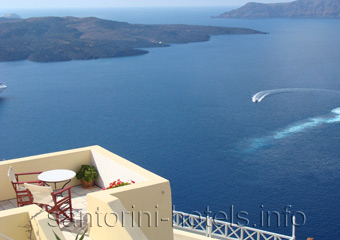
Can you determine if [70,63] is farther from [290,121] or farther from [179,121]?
[290,121]

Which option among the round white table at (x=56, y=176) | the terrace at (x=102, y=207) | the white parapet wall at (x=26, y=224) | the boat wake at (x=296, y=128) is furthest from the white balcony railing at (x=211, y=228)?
the boat wake at (x=296, y=128)

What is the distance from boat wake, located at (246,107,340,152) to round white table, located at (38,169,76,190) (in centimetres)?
3211

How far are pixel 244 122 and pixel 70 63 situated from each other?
164 feet

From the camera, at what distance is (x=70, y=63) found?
→ 287 ft

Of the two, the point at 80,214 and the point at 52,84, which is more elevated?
the point at 80,214

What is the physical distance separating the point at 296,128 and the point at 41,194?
131 ft

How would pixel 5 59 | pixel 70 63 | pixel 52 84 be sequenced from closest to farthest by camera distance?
pixel 52 84
pixel 70 63
pixel 5 59

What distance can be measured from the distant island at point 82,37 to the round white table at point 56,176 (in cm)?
8633

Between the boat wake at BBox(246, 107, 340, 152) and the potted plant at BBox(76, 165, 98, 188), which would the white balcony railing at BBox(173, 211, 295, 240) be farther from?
the boat wake at BBox(246, 107, 340, 152)

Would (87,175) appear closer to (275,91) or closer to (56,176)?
(56,176)

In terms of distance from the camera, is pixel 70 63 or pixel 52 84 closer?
pixel 52 84

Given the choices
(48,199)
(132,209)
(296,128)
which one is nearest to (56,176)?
(48,199)

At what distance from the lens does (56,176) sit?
304 inches

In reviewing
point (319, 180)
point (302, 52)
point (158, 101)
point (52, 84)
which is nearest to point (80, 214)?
point (319, 180)
